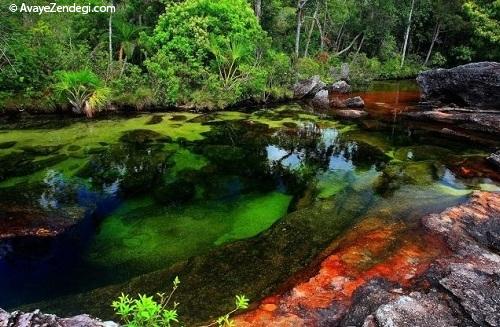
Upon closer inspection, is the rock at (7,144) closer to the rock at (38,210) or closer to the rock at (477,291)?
the rock at (38,210)

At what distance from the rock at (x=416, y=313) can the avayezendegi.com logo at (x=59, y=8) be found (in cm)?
1656

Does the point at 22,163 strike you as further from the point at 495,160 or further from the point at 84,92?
the point at 495,160

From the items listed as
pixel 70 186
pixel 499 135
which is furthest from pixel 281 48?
pixel 70 186

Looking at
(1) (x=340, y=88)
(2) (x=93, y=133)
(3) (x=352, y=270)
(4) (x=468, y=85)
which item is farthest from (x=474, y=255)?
(1) (x=340, y=88)

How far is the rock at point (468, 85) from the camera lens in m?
17.1

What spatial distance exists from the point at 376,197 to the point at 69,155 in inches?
323

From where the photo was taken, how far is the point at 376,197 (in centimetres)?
893

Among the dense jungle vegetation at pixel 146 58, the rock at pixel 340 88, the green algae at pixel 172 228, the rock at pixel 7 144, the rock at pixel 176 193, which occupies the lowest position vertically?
the green algae at pixel 172 228

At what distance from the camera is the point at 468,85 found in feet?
58.2

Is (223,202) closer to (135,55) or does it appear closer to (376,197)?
Answer: (376,197)

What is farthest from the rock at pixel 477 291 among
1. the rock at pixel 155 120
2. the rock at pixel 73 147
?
the rock at pixel 155 120

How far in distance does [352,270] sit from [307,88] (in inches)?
693

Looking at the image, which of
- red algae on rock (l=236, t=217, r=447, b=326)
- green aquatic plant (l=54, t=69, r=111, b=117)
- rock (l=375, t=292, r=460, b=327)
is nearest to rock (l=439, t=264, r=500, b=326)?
rock (l=375, t=292, r=460, b=327)

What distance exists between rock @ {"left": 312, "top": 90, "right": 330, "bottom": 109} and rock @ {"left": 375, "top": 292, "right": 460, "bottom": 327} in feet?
52.4
